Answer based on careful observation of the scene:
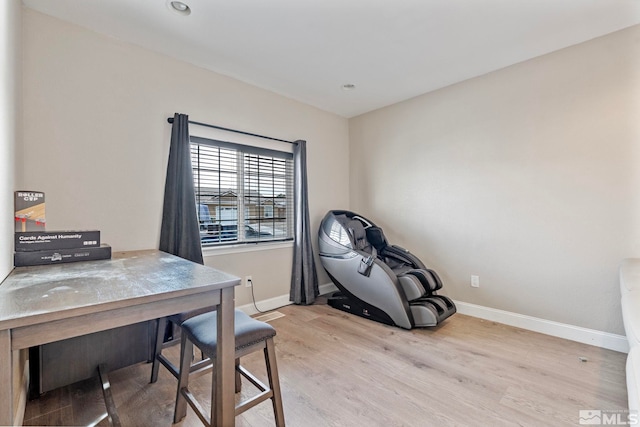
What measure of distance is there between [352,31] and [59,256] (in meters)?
2.53

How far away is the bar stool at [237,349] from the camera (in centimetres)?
139

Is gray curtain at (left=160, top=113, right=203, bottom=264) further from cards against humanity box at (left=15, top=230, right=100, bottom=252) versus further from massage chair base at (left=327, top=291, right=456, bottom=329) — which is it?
massage chair base at (left=327, top=291, right=456, bottom=329)

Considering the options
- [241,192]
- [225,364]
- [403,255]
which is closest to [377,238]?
[403,255]

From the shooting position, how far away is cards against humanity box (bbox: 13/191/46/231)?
168 cm

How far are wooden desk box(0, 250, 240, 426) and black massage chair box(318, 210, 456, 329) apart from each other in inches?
73.1

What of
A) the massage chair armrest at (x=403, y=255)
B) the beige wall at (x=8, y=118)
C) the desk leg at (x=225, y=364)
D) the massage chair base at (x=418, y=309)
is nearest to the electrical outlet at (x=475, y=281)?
the massage chair base at (x=418, y=309)

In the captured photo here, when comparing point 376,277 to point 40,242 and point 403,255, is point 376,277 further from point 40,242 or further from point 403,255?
point 40,242

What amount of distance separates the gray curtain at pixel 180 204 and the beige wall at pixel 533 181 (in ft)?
8.08

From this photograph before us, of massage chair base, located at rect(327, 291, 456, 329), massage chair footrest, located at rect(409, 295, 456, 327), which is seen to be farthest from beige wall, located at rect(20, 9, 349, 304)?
massage chair footrest, located at rect(409, 295, 456, 327)

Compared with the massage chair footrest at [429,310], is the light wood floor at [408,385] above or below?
below

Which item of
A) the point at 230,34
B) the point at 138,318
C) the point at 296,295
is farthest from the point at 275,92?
the point at 138,318

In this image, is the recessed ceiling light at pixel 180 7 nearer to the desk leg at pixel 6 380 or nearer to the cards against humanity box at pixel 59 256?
the cards against humanity box at pixel 59 256

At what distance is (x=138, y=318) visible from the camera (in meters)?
1.09

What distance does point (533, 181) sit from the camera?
9.05ft
